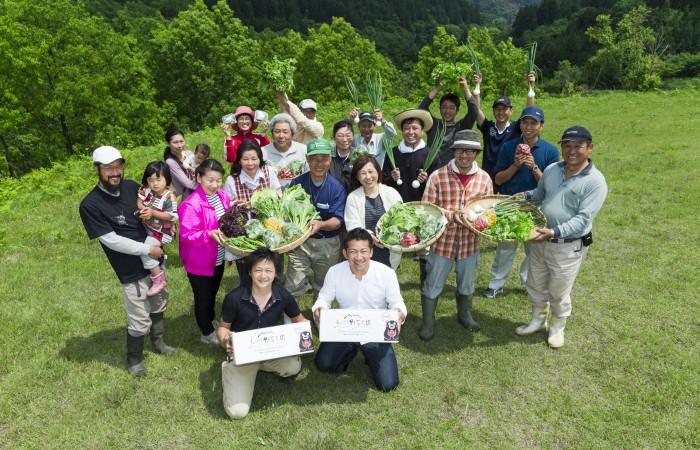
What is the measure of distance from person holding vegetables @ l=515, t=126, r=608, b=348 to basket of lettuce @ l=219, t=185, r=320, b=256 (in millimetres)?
3117

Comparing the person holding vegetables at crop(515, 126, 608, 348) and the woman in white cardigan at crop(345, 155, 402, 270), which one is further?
the woman in white cardigan at crop(345, 155, 402, 270)

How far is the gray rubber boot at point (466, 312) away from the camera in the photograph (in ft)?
22.1

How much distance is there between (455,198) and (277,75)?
4.77m

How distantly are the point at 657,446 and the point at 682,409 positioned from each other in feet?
2.68

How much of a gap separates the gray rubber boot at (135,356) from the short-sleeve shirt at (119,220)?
3.14 ft

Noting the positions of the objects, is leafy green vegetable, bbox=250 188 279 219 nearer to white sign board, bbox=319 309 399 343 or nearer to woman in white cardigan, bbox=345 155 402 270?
woman in white cardigan, bbox=345 155 402 270

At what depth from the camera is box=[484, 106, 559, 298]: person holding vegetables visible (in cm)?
633

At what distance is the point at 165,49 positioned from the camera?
3153cm

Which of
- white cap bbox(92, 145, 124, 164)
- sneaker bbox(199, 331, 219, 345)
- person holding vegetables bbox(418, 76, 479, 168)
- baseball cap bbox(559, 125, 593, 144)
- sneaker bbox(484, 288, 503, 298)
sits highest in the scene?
baseball cap bbox(559, 125, 593, 144)

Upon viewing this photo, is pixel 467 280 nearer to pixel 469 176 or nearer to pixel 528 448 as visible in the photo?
pixel 469 176

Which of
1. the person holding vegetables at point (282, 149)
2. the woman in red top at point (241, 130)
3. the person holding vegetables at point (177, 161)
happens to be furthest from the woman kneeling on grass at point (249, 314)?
the person holding vegetables at point (177, 161)

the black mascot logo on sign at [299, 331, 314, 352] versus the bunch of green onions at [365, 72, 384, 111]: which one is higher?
the bunch of green onions at [365, 72, 384, 111]

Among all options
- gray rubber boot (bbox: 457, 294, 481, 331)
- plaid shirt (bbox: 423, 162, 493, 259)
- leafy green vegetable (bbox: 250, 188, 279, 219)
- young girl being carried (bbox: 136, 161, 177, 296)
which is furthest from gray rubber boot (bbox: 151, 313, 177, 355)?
gray rubber boot (bbox: 457, 294, 481, 331)

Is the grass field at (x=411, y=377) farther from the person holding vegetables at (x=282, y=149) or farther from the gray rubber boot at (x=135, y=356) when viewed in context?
the person holding vegetables at (x=282, y=149)
